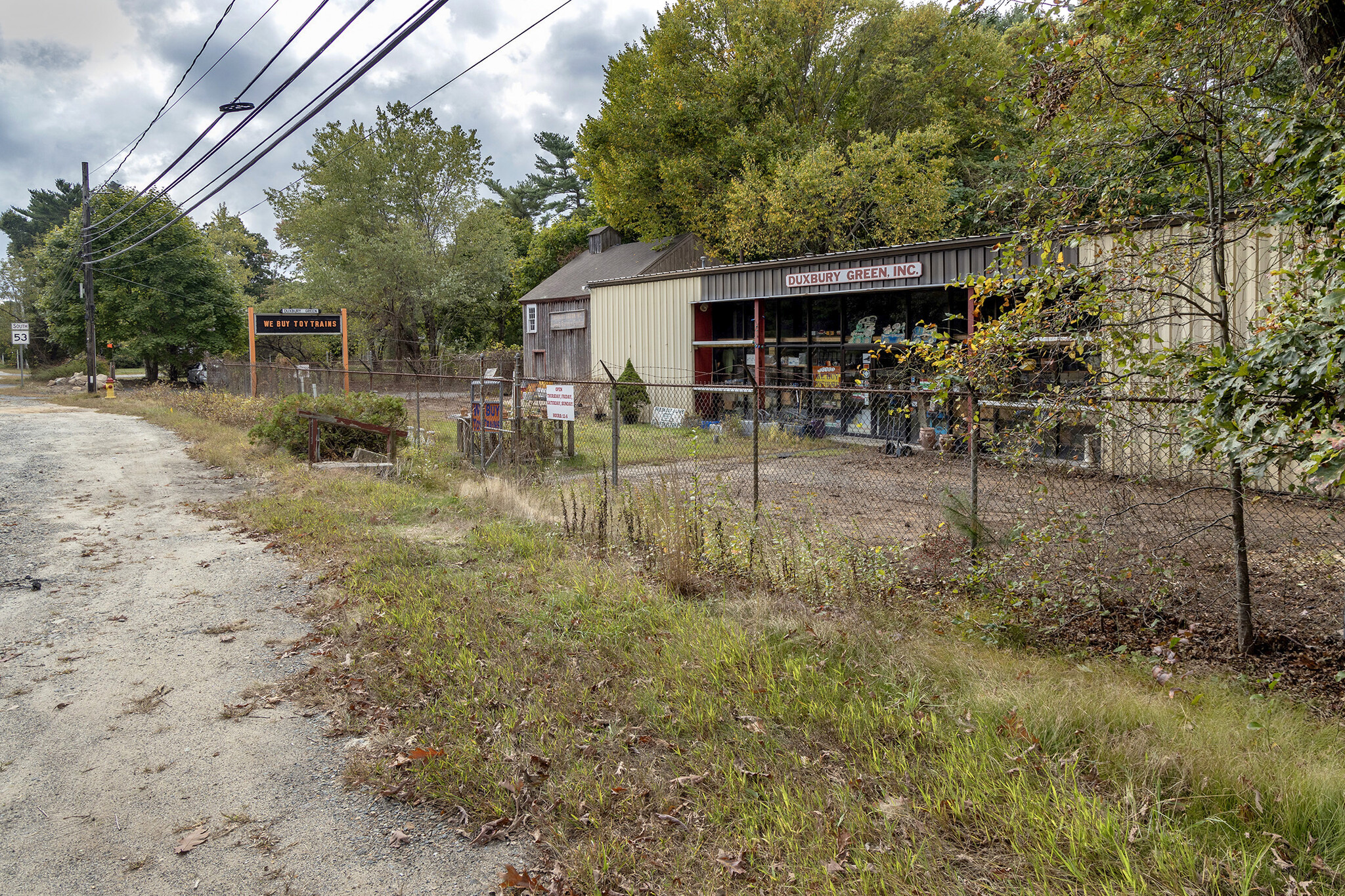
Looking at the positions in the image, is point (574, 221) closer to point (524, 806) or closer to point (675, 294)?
point (675, 294)

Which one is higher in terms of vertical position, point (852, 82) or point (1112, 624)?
point (852, 82)

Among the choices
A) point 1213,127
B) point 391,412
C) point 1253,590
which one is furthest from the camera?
point 391,412

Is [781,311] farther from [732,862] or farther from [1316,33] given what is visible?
[732,862]

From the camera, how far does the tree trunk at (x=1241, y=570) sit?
4.95 meters

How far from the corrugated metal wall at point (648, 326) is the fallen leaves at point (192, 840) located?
18865 millimetres

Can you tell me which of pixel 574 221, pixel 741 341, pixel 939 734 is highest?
pixel 574 221

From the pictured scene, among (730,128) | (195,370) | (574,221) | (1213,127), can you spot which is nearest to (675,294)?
(730,128)

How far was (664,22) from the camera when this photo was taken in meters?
34.3

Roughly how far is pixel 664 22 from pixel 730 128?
19.5 ft

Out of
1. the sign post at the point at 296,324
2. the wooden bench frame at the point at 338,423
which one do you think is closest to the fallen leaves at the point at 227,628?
the wooden bench frame at the point at 338,423

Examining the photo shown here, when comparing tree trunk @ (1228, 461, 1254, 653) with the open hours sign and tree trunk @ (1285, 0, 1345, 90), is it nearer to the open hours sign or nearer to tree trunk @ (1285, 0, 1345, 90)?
tree trunk @ (1285, 0, 1345, 90)

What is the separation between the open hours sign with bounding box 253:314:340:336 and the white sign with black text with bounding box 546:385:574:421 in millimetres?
17943

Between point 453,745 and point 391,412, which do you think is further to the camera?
point 391,412

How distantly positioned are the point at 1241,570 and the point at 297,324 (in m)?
28.6
